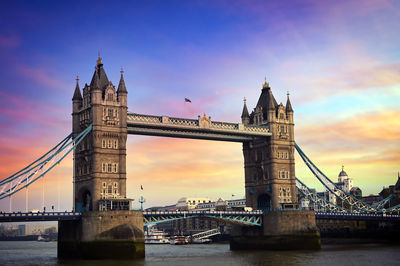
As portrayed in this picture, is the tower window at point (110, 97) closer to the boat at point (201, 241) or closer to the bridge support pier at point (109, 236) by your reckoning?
the bridge support pier at point (109, 236)

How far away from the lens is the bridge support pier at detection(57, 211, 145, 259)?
8256cm

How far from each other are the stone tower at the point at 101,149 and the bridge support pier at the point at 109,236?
272 cm

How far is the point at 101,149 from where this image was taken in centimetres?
9019

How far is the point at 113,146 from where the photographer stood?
91.6 metres

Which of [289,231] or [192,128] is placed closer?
[192,128]

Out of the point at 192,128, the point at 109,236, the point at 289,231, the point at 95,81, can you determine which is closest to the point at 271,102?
the point at 192,128

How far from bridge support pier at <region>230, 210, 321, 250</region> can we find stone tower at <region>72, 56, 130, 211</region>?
30676mm

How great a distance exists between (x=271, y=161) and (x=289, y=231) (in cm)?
1449

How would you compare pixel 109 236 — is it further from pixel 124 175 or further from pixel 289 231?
pixel 289 231

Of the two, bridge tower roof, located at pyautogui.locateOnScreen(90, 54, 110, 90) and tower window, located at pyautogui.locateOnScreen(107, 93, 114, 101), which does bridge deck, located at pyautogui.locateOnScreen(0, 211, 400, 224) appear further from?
bridge tower roof, located at pyautogui.locateOnScreen(90, 54, 110, 90)

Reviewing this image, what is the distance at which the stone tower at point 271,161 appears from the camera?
109938 mm

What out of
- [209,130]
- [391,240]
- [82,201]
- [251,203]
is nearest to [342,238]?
[391,240]

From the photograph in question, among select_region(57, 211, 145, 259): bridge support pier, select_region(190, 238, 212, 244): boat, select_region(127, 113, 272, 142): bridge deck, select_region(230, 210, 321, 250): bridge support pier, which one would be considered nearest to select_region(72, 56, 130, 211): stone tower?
select_region(57, 211, 145, 259): bridge support pier

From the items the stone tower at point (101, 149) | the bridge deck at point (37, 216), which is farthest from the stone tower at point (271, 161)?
the bridge deck at point (37, 216)
